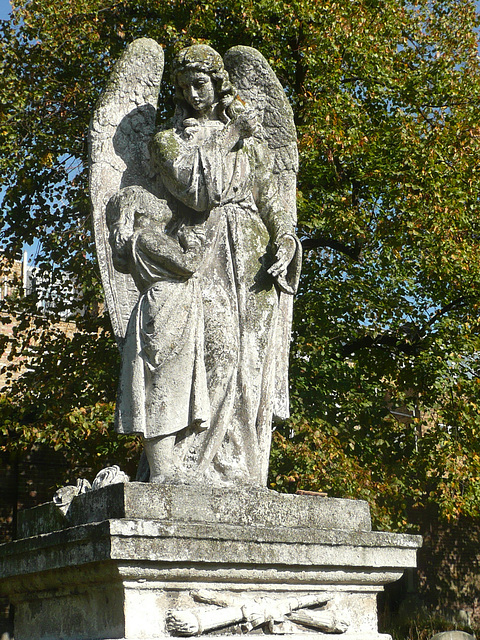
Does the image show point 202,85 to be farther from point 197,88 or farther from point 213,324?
point 213,324

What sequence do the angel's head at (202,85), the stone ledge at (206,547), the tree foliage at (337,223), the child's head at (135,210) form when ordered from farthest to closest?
1. the tree foliage at (337,223)
2. the angel's head at (202,85)
3. the child's head at (135,210)
4. the stone ledge at (206,547)

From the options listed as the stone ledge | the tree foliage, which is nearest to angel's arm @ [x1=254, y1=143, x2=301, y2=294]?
the stone ledge

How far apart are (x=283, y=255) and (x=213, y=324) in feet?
1.70

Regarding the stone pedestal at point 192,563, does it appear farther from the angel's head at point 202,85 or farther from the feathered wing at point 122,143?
the angel's head at point 202,85

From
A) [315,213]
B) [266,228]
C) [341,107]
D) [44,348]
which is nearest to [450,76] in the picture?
[341,107]

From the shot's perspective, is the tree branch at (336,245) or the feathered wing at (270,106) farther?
the tree branch at (336,245)

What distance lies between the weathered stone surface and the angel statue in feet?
1.03

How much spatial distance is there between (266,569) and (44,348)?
9.55 m

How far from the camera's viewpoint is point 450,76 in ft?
47.0

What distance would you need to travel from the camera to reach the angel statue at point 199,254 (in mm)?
4250

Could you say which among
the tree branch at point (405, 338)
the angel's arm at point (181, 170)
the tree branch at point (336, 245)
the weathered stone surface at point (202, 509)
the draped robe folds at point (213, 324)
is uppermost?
the tree branch at point (336, 245)

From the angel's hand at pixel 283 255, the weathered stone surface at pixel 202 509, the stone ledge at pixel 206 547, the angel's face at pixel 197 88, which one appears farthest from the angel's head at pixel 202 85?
the stone ledge at pixel 206 547

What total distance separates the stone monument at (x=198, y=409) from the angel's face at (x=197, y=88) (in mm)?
10

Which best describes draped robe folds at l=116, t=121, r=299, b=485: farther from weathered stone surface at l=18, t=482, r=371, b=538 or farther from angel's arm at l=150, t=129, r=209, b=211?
weathered stone surface at l=18, t=482, r=371, b=538
